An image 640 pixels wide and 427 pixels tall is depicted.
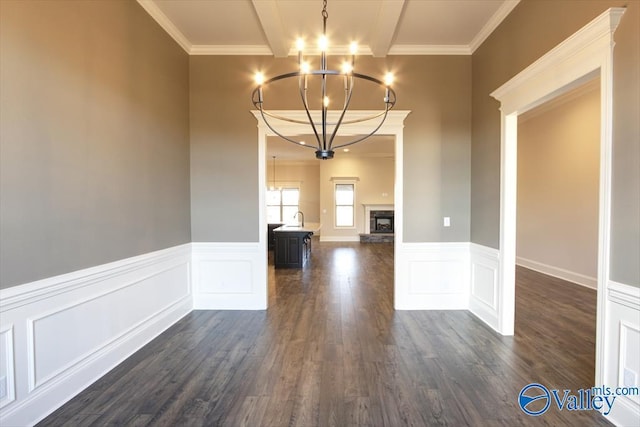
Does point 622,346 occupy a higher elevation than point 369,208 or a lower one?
lower

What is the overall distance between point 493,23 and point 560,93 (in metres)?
1.35

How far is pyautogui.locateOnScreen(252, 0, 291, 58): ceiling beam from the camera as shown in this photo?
114 inches

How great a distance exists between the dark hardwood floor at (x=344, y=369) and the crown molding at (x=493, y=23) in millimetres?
3396

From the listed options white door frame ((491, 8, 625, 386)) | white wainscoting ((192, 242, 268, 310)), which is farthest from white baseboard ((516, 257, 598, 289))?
white wainscoting ((192, 242, 268, 310))

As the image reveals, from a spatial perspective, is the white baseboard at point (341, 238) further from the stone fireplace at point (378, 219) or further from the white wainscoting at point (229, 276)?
the white wainscoting at point (229, 276)

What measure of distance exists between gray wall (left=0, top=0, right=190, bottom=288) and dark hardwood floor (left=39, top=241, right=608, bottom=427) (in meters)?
1.06

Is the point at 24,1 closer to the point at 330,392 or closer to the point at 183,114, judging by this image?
the point at 183,114

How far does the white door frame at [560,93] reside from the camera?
189 centimetres

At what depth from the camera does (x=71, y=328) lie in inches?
84.4

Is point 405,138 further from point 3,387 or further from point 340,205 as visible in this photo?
point 340,205

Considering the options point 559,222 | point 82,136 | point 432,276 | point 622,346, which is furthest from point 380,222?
point 82,136

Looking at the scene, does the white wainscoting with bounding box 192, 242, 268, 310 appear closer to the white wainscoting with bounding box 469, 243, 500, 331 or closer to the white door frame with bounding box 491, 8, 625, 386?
the white wainscoting with bounding box 469, 243, 500, 331

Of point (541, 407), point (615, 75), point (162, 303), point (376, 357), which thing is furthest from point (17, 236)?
point (615, 75)

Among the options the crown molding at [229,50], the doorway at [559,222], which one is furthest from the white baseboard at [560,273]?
the crown molding at [229,50]
